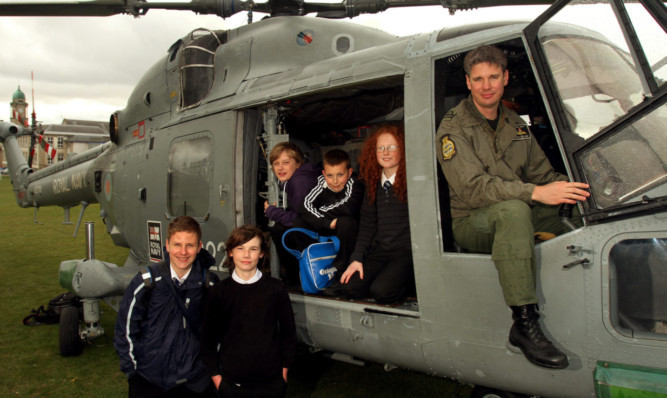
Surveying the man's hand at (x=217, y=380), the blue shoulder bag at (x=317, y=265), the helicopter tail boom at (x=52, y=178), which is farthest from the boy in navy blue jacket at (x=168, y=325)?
the helicopter tail boom at (x=52, y=178)

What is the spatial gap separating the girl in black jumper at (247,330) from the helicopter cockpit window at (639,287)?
1656 mm

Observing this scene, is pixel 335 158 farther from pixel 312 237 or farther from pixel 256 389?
pixel 256 389

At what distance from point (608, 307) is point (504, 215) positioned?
608mm

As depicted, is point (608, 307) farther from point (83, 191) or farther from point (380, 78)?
point (83, 191)

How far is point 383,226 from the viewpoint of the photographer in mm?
3260

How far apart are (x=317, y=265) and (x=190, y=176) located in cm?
178

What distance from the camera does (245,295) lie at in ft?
8.77

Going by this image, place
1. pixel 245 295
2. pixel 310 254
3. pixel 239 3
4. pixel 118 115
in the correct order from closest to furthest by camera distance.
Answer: pixel 245 295 < pixel 310 254 < pixel 239 3 < pixel 118 115

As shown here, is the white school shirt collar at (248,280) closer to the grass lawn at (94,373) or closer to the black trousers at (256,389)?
the black trousers at (256,389)

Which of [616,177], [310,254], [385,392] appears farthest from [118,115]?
[616,177]

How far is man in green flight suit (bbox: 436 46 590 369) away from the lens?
2232 millimetres

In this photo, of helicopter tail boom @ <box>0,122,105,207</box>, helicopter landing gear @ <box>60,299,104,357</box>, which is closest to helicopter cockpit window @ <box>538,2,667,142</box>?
helicopter landing gear @ <box>60,299,104,357</box>

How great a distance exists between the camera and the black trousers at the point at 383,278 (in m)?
3.02

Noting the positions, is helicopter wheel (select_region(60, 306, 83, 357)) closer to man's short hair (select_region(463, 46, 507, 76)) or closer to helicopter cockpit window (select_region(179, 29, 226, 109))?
helicopter cockpit window (select_region(179, 29, 226, 109))
